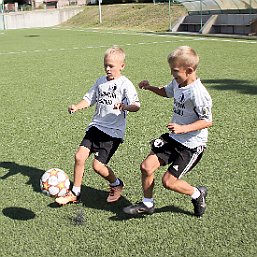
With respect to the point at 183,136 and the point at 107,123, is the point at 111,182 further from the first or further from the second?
the point at 183,136

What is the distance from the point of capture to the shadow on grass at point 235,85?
9031 mm

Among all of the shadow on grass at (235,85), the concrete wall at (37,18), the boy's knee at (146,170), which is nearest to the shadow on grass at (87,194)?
the boy's knee at (146,170)

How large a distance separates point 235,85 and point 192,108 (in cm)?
631

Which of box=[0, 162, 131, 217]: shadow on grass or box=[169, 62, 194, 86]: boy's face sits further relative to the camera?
box=[0, 162, 131, 217]: shadow on grass

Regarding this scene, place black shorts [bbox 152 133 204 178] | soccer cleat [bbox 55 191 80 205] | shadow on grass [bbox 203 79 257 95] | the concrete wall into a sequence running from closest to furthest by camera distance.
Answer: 1. black shorts [bbox 152 133 204 178]
2. soccer cleat [bbox 55 191 80 205]
3. shadow on grass [bbox 203 79 257 95]
4. the concrete wall

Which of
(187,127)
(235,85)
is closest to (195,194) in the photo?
(187,127)

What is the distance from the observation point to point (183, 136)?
12.3 ft

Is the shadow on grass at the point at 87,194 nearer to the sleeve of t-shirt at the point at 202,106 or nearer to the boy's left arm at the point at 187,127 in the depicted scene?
the boy's left arm at the point at 187,127

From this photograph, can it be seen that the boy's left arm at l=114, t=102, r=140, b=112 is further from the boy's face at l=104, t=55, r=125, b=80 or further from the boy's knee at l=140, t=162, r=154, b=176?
the boy's knee at l=140, t=162, r=154, b=176

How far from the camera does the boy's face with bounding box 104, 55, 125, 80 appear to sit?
4.06 meters

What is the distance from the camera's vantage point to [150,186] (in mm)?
3854

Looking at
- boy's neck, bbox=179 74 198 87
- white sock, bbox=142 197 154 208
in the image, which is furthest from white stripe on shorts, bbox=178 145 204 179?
boy's neck, bbox=179 74 198 87

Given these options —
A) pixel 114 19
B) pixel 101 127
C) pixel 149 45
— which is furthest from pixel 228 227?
pixel 114 19

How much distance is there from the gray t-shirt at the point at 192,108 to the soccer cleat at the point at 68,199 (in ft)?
3.39
